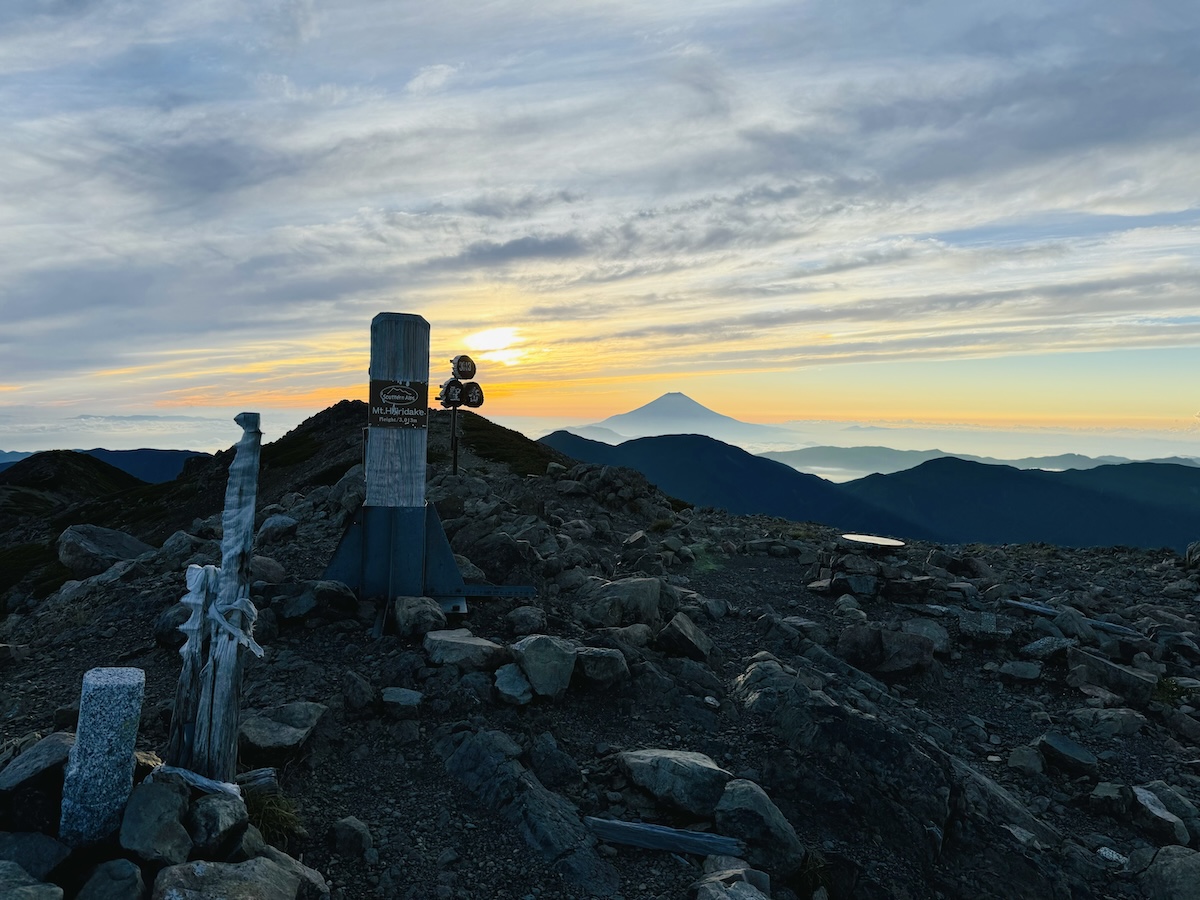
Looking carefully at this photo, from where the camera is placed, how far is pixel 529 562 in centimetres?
1451

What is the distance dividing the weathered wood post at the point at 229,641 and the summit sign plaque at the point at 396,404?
3.84m

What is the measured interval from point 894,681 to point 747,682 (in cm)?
381

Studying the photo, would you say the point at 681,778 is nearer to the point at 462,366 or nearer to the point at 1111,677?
the point at 1111,677

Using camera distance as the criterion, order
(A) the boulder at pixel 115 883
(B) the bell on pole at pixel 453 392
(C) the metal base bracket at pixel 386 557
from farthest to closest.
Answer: (B) the bell on pole at pixel 453 392, (C) the metal base bracket at pixel 386 557, (A) the boulder at pixel 115 883

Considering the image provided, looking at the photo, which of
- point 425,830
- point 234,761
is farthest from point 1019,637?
point 234,761

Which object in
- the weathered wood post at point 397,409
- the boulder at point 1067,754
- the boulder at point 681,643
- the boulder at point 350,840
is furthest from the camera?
the boulder at point 681,643

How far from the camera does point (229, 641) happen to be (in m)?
7.09

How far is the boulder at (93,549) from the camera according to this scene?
975 inches

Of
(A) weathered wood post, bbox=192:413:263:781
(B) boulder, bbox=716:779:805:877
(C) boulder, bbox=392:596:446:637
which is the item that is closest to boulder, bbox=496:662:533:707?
(C) boulder, bbox=392:596:446:637

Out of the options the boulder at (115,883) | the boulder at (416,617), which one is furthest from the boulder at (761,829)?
the boulder at (115,883)

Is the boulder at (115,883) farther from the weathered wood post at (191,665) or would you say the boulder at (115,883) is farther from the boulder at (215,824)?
the weathered wood post at (191,665)

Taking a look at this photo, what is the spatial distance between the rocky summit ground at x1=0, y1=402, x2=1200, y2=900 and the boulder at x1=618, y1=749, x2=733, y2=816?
3 centimetres

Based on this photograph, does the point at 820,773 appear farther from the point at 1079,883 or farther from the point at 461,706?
the point at 461,706

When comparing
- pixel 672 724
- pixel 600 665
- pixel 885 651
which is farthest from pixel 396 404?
pixel 885 651
